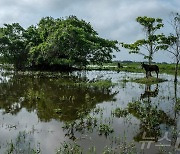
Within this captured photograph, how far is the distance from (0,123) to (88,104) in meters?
5.43

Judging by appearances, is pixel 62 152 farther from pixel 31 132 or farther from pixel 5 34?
pixel 5 34

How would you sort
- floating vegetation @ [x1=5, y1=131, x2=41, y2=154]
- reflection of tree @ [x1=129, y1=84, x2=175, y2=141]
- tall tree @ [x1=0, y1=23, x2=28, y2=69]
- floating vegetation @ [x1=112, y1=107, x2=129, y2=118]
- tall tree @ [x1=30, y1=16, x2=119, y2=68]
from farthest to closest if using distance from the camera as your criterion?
1. tall tree @ [x1=0, y1=23, x2=28, y2=69]
2. tall tree @ [x1=30, y1=16, x2=119, y2=68]
3. floating vegetation @ [x1=112, y1=107, x2=129, y2=118]
4. reflection of tree @ [x1=129, y1=84, x2=175, y2=141]
5. floating vegetation @ [x1=5, y1=131, x2=41, y2=154]

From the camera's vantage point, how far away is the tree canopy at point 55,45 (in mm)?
43812

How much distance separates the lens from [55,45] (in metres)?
44.5

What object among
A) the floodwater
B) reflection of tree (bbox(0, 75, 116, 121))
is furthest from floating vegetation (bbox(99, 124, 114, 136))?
reflection of tree (bbox(0, 75, 116, 121))

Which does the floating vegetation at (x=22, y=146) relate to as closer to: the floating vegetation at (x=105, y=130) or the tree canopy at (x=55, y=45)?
the floating vegetation at (x=105, y=130)

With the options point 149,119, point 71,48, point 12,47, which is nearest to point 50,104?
point 149,119

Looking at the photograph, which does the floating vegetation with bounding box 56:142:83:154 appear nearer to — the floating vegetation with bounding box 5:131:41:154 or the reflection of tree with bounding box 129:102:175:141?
the floating vegetation with bounding box 5:131:41:154

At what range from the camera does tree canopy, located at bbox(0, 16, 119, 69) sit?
43812 mm

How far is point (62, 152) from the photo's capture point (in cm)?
840

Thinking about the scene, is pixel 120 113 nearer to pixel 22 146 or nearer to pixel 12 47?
pixel 22 146

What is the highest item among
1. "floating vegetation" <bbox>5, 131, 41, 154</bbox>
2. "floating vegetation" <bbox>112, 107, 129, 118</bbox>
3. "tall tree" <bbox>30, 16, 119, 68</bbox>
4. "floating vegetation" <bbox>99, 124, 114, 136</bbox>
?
"tall tree" <bbox>30, 16, 119, 68</bbox>

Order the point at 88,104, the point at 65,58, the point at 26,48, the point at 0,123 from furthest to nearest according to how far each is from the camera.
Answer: the point at 26,48
the point at 65,58
the point at 88,104
the point at 0,123

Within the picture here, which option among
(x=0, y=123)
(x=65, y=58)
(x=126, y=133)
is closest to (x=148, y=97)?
(x=126, y=133)
